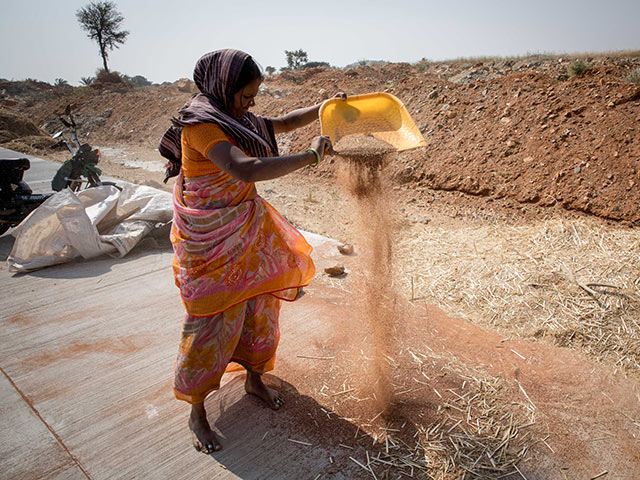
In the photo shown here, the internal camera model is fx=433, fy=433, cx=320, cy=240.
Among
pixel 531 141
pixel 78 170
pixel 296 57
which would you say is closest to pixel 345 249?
pixel 531 141

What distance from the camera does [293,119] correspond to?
7.63ft

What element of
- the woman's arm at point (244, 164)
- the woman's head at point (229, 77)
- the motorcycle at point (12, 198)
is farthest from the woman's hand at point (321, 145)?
the motorcycle at point (12, 198)

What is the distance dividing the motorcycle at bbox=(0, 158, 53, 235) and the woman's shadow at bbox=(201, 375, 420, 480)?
372 centimetres

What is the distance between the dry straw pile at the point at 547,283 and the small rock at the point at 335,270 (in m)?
0.52

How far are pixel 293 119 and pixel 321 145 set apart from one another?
1.78 feet

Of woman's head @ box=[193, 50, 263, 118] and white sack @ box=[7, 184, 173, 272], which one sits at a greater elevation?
woman's head @ box=[193, 50, 263, 118]

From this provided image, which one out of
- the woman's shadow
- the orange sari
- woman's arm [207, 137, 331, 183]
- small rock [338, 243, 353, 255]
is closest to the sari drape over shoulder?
the orange sari

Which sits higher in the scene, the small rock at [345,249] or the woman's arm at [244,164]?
the woman's arm at [244,164]

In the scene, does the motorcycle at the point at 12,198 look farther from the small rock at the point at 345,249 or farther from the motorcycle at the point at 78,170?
the small rock at the point at 345,249

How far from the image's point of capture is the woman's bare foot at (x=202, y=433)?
6.24 feet

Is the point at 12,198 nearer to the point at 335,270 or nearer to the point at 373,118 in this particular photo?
the point at 335,270

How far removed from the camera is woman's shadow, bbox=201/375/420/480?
1.82 metres

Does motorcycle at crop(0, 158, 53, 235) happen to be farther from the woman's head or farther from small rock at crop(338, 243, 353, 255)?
the woman's head

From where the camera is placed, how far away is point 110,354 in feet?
8.54
